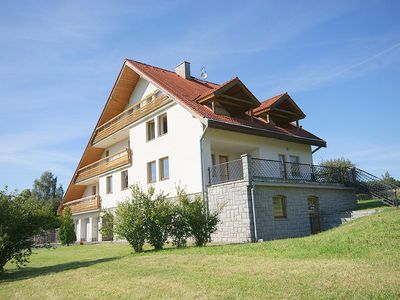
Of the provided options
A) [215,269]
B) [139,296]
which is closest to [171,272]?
[215,269]

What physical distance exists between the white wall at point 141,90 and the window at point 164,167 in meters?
4.86

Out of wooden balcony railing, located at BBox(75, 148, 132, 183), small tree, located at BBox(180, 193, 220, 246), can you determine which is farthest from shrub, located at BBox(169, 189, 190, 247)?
wooden balcony railing, located at BBox(75, 148, 132, 183)

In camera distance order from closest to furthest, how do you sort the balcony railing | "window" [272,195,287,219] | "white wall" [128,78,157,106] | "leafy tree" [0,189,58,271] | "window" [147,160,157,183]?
"leafy tree" [0,189,58,271], "window" [272,195,287,219], the balcony railing, "window" [147,160,157,183], "white wall" [128,78,157,106]

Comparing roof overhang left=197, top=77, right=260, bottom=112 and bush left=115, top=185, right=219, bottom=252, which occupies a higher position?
roof overhang left=197, top=77, right=260, bottom=112

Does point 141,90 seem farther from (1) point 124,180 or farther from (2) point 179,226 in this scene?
(2) point 179,226

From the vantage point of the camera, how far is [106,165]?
2780 centimetres

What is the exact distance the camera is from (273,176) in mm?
18594

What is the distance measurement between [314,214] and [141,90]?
44.6 ft

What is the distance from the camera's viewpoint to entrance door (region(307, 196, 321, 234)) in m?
19.5

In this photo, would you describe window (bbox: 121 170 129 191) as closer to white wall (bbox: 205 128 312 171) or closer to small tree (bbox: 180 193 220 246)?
white wall (bbox: 205 128 312 171)

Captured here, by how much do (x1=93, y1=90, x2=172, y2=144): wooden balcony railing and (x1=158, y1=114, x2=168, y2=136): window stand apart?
720mm

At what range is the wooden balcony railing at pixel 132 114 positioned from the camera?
22.1m

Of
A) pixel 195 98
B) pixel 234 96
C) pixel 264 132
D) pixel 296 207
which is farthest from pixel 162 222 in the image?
pixel 234 96

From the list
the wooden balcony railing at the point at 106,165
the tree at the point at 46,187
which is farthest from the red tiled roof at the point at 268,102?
the tree at the point at 46,187
